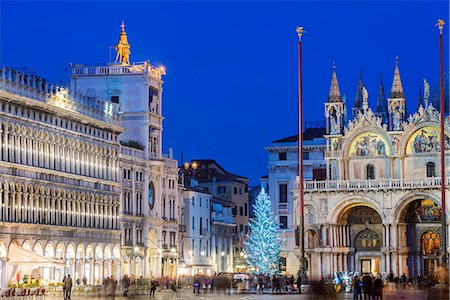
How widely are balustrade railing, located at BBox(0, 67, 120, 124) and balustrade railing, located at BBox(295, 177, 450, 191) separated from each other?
18.2 meters

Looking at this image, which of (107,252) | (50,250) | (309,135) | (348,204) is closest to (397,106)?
(348,204)

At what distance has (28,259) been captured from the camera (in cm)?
7112

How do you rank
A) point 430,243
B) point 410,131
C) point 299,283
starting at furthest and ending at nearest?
point 430,243, point 410,131, point 299,283

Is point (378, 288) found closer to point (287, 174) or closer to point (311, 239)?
point (311, 239)

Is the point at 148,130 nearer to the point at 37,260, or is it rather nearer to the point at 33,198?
the point at 33,198

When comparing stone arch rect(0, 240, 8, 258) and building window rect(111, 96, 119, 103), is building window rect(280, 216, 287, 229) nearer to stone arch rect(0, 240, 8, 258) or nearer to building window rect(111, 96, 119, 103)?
building window rect(111, 96, 119, 103)

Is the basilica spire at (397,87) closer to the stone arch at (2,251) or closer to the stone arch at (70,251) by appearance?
the stone arch at (70,251)

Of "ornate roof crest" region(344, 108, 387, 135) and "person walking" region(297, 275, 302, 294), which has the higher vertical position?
"ornate roof crest" region(344, 108, 387, 135)

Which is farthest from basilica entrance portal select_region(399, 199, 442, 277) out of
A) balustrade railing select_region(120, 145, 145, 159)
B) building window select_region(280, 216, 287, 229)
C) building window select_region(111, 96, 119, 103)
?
building window select_region(111, 96, 119, 103)

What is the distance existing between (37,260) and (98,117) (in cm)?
2485

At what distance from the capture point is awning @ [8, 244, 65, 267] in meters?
70.3

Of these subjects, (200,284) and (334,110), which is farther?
(334,110)

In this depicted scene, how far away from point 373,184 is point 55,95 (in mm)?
31508

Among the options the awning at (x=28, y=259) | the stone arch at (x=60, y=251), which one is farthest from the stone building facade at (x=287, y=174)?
the awning at (x=28, y=259)
